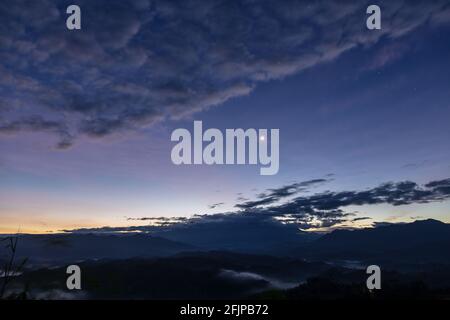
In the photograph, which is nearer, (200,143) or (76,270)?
(76,270)

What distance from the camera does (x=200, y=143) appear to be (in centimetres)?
1670
